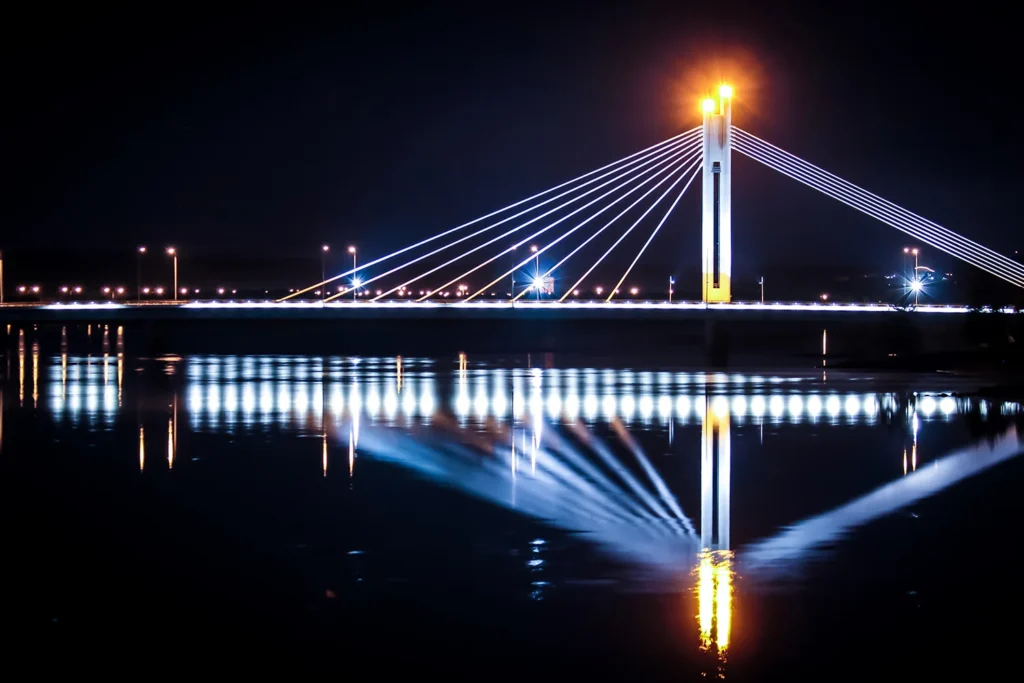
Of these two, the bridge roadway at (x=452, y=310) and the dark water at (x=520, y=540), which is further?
the bridge roadway at (x=452, y=310)

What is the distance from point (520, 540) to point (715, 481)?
411 cm

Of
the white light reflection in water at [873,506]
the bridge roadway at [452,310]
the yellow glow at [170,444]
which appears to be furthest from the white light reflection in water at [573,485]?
the bridge roadway at [452,310]

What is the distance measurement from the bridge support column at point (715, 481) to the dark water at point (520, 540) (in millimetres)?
53

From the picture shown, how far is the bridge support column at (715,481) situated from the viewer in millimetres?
10827

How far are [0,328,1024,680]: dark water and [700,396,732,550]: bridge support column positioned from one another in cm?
5

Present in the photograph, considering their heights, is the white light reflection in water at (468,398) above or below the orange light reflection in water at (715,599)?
above

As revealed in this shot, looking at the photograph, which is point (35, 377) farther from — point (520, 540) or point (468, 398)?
point (520, 540)

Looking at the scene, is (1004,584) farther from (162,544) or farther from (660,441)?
(660,441)

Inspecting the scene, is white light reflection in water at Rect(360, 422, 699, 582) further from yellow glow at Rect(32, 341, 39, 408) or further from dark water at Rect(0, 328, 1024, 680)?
yellow glow at Rect(32, 341, 39, 408)

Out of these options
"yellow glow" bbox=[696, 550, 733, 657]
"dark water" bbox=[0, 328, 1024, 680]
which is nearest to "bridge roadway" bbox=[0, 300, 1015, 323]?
"dark water" bbox=[0, 328, 1024, 680]

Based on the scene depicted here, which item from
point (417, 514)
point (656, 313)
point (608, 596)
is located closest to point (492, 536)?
point (417, 514)

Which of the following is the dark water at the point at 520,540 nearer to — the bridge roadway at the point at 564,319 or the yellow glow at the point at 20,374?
the yellow glow at the point at 20,374

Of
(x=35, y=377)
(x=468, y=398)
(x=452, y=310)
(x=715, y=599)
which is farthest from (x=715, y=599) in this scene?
(x=452, y=310)

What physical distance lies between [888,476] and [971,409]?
10.1 meters
